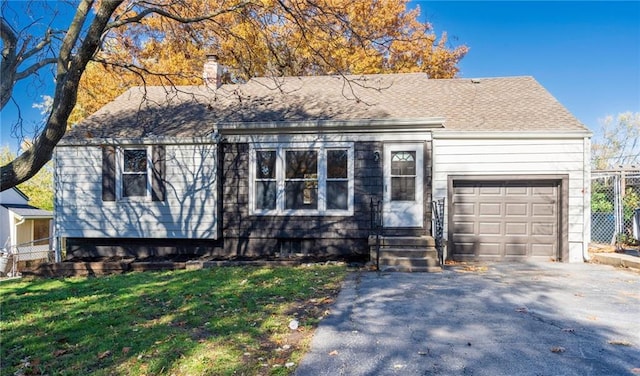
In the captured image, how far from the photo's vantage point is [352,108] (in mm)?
9945

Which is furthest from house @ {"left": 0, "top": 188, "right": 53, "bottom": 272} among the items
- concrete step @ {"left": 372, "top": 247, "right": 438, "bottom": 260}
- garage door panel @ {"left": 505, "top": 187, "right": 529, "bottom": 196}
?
garage door panel @ {"left": 505, "top": 187, "right": 529, "bottom": 196}

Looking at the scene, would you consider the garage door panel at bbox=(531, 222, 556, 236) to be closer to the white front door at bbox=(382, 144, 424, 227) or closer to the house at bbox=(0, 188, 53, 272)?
the white front door at bbox=(382, 144, 424, 227)

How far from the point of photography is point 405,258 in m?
7.76

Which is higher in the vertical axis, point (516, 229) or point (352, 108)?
point (352, 108)

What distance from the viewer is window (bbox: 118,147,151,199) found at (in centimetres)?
958

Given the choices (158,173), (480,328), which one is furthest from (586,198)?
(158,173)

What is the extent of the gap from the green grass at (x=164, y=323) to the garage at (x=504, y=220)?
12.7ft

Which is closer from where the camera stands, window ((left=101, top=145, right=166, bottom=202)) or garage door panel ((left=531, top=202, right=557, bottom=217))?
garage door panel ((left=531, top=202, right=557, bottom=217))

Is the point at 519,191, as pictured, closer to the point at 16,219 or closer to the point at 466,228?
the point at 466,228

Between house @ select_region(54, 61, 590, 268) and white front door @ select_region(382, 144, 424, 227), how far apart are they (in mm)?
24

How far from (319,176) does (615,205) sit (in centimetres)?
748

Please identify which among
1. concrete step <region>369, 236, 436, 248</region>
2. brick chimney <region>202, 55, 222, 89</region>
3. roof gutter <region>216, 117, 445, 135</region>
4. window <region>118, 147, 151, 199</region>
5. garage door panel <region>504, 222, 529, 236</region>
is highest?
brick chimney <region>202, 55, 222, 89</region>

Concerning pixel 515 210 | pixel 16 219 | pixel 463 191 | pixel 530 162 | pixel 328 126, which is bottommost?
pixel 16 219

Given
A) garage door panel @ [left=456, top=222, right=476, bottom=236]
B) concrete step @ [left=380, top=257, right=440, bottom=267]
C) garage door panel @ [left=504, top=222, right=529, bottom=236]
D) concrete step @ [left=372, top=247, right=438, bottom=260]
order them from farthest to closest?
garage door panel @ [left=456, top=222, right=476, bottom=236] → garage door panel @ [left=504, top=222, right=529, bottom=236] → concrete step @ [left=372, top=247, right=438, bottom=260] → concrete step @ [left=380, top=257, right=440, bottom=267]
